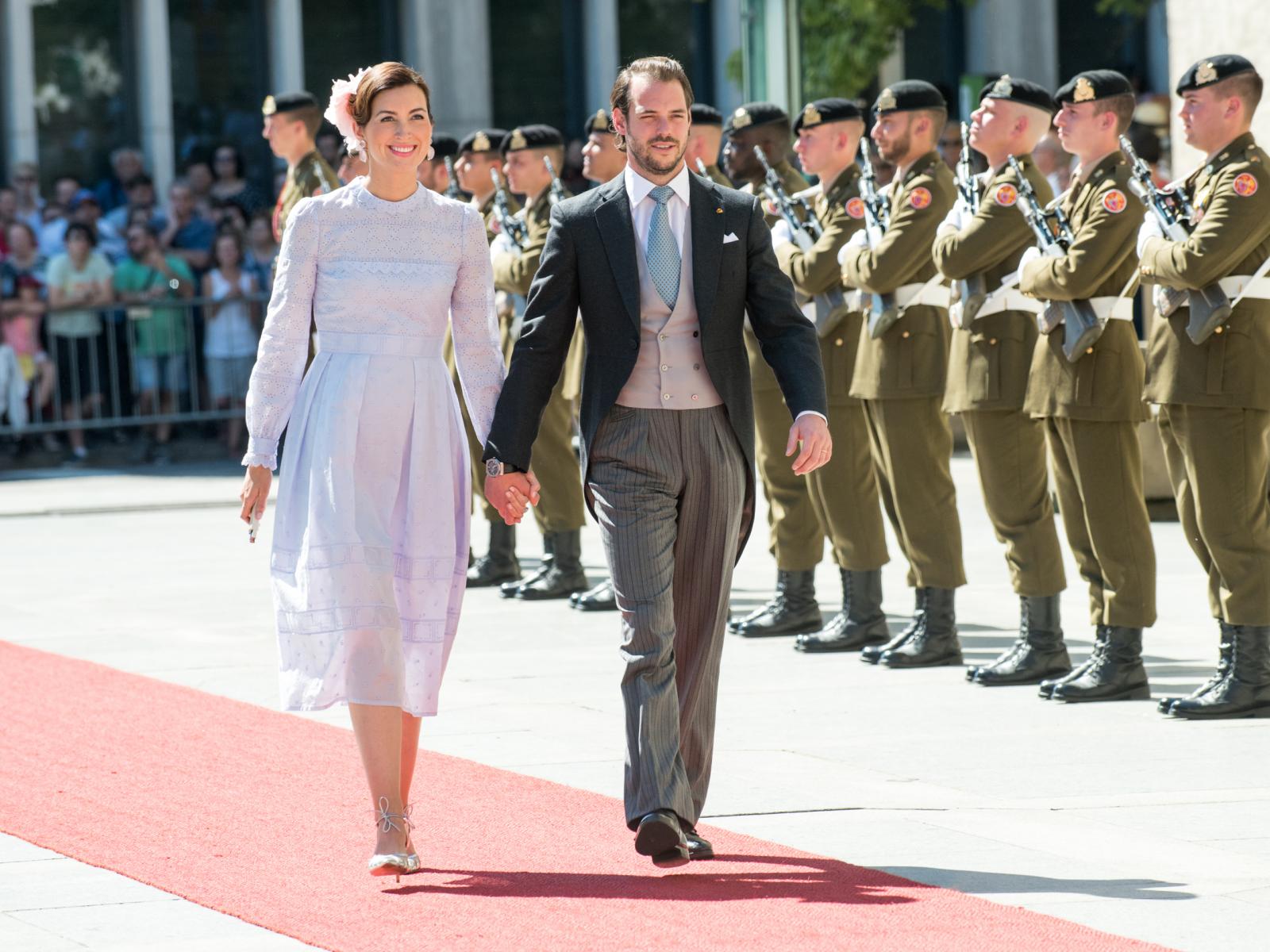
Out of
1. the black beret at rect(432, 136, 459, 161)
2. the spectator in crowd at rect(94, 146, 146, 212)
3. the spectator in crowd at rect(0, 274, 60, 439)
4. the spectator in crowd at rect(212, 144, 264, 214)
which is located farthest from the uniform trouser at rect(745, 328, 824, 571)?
the spectator in crowd at rect(94, 146, 146, 212)

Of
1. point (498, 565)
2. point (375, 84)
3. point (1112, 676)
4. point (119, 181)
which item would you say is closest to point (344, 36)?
point (119, 181)

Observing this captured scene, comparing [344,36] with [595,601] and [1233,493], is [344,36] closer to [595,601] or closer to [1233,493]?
[595,601]

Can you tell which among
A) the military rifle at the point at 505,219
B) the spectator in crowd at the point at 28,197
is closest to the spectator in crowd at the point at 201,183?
the spectator in crowd at the point at 28,197

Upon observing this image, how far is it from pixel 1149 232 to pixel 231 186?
14.0 m

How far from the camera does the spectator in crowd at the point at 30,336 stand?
59.0ft

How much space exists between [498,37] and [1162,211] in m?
17.8

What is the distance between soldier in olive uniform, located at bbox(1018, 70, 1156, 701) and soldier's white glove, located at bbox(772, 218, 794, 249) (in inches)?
63.0

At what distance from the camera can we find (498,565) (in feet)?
38.1

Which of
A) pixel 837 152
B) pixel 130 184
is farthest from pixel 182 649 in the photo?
pixel 130 184

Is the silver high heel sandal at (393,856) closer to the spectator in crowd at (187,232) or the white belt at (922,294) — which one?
the white belt at (922,294)

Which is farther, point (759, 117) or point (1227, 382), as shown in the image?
point (759, 117)

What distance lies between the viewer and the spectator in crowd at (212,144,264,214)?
20.4m

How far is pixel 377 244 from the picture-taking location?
579 cm

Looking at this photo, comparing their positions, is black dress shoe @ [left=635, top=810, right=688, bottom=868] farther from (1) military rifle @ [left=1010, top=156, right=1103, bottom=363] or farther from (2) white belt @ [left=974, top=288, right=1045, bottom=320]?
(2) white belt @ [left=974, top=288, right=1045, bottom=320]
